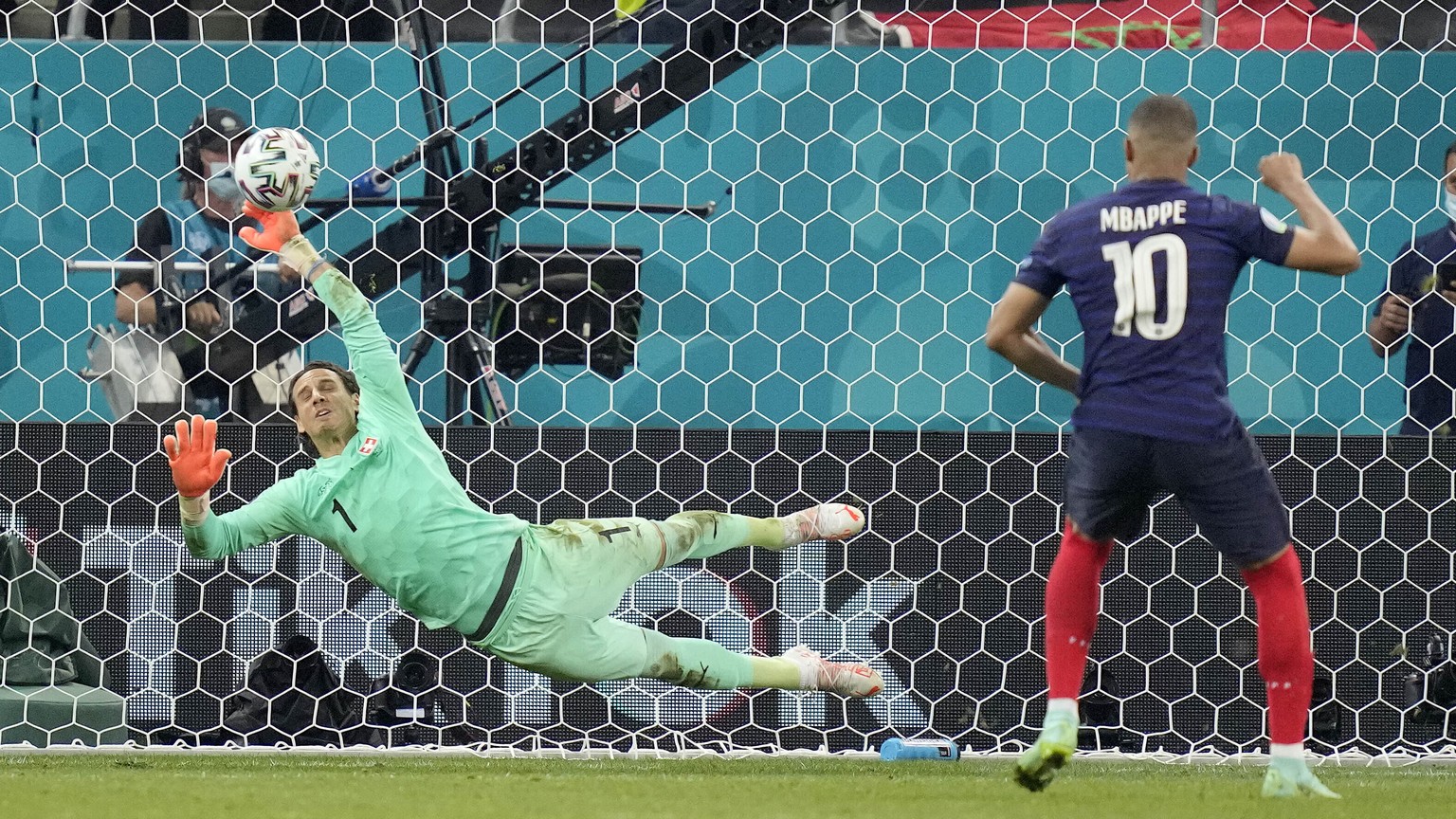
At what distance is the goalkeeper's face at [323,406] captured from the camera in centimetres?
369

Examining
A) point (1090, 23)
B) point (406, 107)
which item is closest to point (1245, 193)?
point (1090, 23)

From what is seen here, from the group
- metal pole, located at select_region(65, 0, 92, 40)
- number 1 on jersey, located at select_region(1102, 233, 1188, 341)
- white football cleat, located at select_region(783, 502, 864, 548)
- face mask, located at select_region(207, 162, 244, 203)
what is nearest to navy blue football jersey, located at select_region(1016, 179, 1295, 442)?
number 1 on jersey, located at select_region(1102, 233, 1188, 341)

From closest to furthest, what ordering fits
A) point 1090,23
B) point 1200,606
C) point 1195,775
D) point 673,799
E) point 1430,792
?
point 673,799 < point 1430,792 < point 1195,775 < point 1200,606 < point 1090,23

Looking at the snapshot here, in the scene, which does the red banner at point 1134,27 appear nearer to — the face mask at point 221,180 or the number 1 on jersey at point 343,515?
the face mask at point 221,180

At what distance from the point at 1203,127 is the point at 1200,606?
123 centimetres

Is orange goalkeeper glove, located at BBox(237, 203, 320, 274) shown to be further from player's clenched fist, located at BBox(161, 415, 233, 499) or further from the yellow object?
the yellow object

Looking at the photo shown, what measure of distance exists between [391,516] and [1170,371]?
161 centimetres

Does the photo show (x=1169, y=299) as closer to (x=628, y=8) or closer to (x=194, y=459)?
(x=194, y=459)

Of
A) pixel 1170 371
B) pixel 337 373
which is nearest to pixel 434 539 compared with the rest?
pixel 337 373

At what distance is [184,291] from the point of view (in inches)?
177

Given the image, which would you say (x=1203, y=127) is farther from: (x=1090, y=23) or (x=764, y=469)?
(x=764, y=469)

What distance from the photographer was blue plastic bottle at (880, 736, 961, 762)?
4.18 meters

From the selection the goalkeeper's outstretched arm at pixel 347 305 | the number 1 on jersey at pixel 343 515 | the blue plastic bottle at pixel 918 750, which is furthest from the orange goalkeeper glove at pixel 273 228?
the blue plastic bottle at pixel 918 750

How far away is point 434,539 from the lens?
11.9ft
